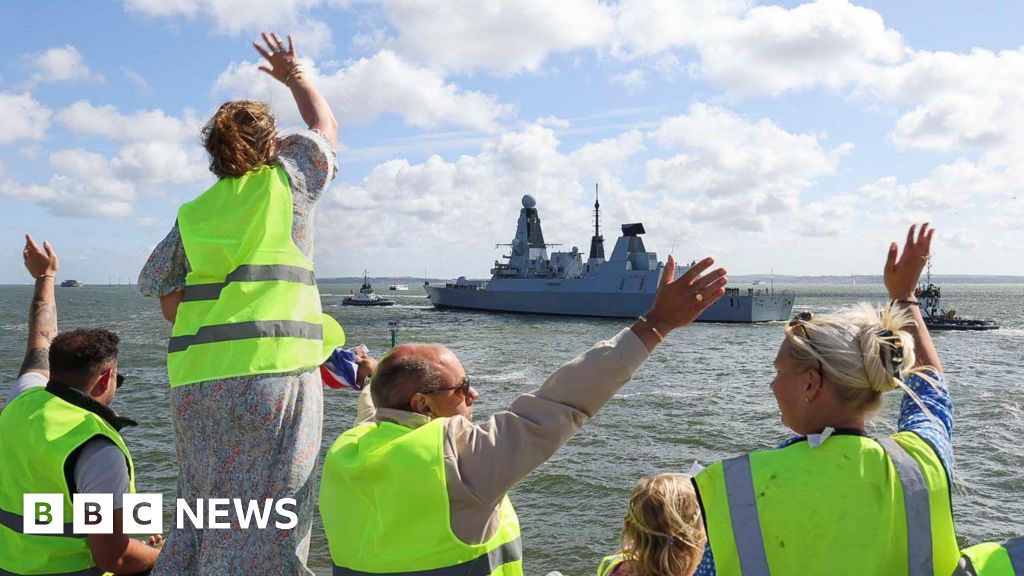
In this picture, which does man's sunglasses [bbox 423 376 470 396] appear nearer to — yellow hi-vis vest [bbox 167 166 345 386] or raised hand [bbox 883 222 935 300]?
yellow hi-vis vest [bbox 167 166 345 386]

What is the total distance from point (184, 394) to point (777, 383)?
147 cm

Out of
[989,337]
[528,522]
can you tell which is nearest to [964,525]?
[528,522]

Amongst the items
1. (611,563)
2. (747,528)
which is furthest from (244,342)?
(611,563)

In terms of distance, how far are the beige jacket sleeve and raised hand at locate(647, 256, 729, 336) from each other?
12cm

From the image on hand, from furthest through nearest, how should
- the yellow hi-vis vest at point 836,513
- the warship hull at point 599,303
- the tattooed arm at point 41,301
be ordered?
the warship hull at point 599,303 < the tattooed arm at point 41,301 < the yellow hi-vis vest at point 836,513

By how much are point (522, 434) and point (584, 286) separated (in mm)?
49419

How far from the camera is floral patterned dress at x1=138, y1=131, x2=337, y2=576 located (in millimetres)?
1740

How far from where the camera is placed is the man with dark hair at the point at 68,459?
8.19ft

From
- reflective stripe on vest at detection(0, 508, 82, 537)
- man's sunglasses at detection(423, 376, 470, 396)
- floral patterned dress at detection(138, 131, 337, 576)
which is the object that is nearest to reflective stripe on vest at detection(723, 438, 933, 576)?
man's sunglasses at detection(423, 376, 470, 396)

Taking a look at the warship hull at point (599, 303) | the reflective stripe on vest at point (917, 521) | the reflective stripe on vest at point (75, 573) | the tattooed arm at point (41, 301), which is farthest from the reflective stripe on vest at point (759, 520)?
the warship hull at point (599, 303)

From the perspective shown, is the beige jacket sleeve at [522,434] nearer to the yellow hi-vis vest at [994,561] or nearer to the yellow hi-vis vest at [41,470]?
the yellow hi-vis vest at [994,561]

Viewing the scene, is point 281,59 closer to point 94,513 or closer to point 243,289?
point 243,289

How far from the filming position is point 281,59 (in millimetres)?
2260

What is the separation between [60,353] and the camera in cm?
266
